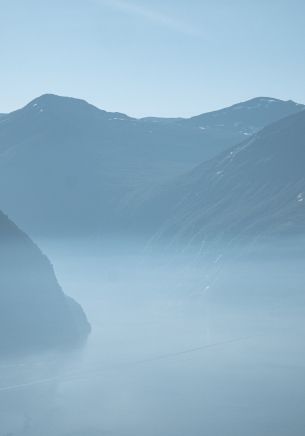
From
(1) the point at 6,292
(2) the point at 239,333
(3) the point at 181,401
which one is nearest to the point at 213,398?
(3) the point at 181,401

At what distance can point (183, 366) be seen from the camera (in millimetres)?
86812

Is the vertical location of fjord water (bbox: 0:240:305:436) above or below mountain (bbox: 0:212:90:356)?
below

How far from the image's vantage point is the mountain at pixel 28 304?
270 feet

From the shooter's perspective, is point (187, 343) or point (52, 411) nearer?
point (52, 411)

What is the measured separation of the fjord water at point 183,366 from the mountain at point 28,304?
2533 millimetres

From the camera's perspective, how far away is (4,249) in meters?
89.6

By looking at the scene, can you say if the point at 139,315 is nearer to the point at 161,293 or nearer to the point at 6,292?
the point at 161,293

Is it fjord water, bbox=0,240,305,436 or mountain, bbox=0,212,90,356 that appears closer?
fjord water, bbox=0,240,305,436

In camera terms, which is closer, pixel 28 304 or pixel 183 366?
pixel 28 304

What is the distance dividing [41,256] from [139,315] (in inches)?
1520

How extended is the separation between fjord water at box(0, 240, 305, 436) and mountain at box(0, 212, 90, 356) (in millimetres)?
2533

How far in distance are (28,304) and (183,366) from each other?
1735 cm

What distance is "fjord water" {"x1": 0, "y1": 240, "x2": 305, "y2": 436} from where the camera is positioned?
63.5 metres

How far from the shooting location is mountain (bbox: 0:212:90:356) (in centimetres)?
8225
